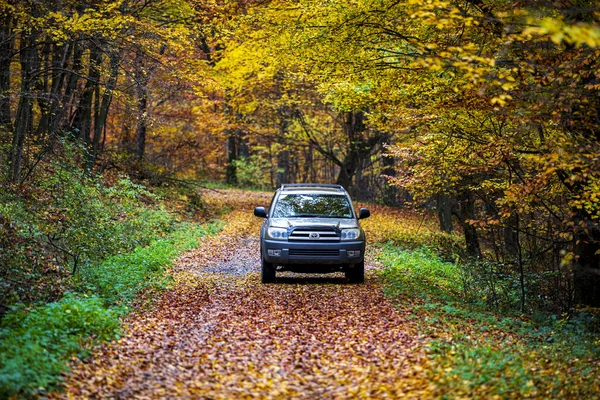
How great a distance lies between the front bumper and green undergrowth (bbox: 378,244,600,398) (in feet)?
3.71

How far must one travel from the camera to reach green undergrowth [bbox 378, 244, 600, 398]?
21.9 ft

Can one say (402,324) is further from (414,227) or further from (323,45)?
(414,227)

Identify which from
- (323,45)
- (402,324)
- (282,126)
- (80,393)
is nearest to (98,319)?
(80,393)

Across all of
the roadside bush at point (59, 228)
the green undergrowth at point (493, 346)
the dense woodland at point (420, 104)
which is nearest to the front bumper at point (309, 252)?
the green undergrowth at point (493, 346)

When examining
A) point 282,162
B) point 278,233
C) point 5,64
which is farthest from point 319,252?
point 282,162

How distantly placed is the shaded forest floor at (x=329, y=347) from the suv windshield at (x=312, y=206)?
1.44 m

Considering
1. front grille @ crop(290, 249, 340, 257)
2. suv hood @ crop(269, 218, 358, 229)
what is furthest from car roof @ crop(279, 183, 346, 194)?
front grille @ crop(290, 249, 340, 257)

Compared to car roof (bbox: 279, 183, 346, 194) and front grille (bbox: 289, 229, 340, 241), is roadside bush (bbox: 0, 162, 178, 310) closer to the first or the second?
front grille (bbox: 289, 229, 340, 241)

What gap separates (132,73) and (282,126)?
1808 centimetres

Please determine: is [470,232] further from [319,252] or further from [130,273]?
[130,273]

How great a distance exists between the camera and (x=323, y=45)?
1340 cm

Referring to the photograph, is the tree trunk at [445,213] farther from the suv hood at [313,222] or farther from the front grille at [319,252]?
the front grille at [319,252]

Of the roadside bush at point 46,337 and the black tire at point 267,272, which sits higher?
the roadside bush at point 46,337

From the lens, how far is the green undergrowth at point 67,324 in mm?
6312
